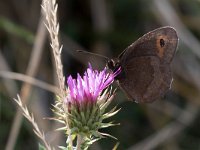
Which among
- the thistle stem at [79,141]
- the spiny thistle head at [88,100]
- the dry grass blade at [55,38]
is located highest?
the dry grass blade at [55,38]

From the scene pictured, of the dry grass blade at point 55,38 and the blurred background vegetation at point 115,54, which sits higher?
the blurred background vegetation at point 115,54

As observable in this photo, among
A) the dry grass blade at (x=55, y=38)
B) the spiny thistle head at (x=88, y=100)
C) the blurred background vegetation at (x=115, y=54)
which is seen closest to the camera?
the dry grass blade at (x=55, y=38)

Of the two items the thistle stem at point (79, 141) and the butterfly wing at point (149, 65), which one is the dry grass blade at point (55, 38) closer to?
the thistle stem at point (79, 141)

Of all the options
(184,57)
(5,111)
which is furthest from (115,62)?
(184,57)

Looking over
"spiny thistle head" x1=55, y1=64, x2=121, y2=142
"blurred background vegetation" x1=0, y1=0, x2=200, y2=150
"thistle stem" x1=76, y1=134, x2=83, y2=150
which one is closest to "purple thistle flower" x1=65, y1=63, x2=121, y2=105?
"spiny thistle head" x1=55, y1=64, x2=121, y2=142

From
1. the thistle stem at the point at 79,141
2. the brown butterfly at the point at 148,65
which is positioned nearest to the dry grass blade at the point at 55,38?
the thistle stem at the point at 79,141

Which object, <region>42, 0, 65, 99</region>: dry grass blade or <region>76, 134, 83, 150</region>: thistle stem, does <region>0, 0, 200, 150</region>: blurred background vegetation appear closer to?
<region>76, 134, 83, 150</region>: thistle stem

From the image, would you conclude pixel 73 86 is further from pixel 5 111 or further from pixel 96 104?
pixel 5 111
